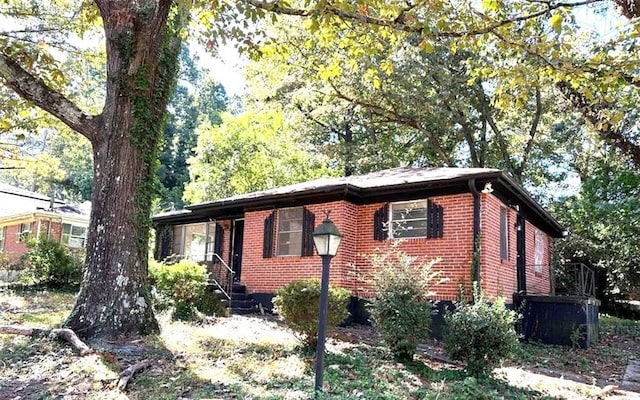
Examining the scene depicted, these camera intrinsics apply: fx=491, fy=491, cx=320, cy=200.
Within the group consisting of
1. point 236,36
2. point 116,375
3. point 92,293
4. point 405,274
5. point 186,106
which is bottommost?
point 116,375

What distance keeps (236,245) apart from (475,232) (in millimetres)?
7547

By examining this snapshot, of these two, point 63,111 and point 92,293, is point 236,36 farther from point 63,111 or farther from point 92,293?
point 92,293

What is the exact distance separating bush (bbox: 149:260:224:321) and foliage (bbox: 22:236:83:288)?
236 inches

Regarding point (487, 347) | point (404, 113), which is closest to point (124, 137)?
point (487, 347)

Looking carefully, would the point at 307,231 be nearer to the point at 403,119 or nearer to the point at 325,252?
the point at 325,252

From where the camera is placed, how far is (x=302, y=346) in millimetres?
7395

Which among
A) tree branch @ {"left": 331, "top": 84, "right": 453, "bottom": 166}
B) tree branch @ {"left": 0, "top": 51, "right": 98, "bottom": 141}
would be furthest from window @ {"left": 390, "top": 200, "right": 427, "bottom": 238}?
tree branch @ {"left": 331, "top": 84, "right": 453, "bottom": 166}

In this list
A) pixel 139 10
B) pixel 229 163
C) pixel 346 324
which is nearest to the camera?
pixel 139 10

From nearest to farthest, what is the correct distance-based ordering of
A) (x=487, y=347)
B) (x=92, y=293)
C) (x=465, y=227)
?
1. (x=487, y=347)
2. (x=92, y=293)
3. (x=465, y=227)

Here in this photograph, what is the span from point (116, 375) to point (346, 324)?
624 cm

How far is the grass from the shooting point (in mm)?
5332

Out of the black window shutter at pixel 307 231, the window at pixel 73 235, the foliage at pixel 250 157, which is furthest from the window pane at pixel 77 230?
the black window shutter at pixel 307 231

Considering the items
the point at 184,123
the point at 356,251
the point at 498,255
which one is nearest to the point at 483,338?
the point at 498,255

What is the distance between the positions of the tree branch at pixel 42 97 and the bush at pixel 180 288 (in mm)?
3677
